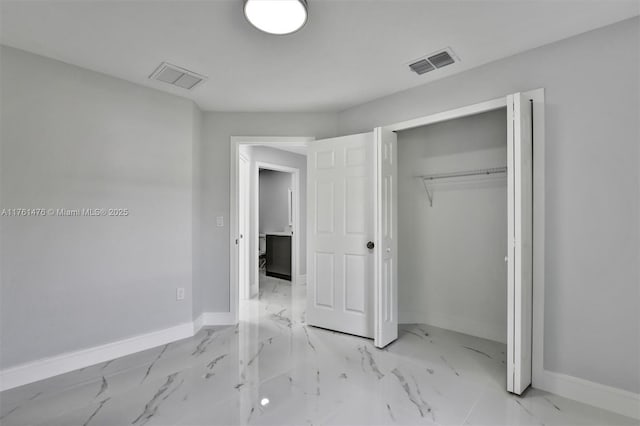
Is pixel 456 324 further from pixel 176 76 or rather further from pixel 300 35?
pixel 176 76

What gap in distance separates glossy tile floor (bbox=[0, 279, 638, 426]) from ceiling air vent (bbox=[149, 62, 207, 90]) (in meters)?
2.54

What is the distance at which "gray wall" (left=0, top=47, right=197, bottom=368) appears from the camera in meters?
2.38

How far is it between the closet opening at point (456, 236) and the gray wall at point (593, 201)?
694 mm

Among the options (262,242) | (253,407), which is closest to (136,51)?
(253,407)

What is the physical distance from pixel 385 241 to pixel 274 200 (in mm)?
4912

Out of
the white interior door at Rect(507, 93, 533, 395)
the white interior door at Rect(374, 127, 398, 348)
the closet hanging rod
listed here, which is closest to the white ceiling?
the white interior door at Rect(507, 93, 533, 395)

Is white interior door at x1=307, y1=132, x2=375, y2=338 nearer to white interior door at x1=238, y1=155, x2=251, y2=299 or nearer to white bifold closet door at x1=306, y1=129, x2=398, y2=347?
white bifold closet door at x1=306, y1=129, x2=398, y2=347

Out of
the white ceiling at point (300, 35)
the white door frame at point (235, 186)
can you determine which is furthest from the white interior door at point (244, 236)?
the white ceiling at point (300, 35)

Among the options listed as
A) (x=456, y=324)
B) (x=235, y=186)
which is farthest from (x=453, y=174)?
(x=235, y=186)

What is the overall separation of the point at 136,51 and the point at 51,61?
2.48ft

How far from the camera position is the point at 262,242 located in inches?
310

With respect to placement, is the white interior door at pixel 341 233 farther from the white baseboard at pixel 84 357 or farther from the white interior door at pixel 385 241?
the white baseboard at pixel 84 357

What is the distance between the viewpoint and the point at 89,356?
268 cm

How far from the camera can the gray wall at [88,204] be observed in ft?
7.81
